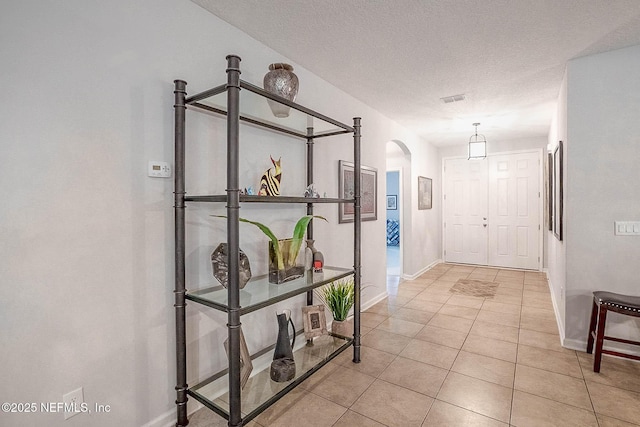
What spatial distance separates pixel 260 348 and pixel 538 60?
10.7 ft

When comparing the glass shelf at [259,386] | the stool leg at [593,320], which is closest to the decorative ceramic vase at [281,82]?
the glass shelf at [259,386]

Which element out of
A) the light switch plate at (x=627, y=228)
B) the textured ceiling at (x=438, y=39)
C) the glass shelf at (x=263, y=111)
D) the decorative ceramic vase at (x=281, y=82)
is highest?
the textured ceiling at (x=438, y=39)

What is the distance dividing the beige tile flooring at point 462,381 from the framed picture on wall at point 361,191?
1.19 meters

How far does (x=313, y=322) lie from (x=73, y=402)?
151cm

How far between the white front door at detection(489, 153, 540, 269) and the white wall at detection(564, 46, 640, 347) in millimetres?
3400

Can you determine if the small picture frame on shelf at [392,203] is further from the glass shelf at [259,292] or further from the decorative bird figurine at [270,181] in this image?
the decorative bird figurine at [270,181]

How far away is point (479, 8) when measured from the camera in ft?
6.29

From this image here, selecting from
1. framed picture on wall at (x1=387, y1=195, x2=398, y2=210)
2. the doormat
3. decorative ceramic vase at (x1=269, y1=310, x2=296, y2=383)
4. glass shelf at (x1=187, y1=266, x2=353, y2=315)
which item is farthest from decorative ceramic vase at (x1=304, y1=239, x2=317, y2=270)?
framed picture on wall at (x1=387, y1=195, x2=398, y2=210)

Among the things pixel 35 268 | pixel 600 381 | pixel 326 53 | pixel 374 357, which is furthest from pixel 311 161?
pixel 600 381

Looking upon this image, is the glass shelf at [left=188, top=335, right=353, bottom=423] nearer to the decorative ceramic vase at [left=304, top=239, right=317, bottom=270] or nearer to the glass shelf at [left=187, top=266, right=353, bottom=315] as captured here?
the glass shelf at [left=187, top=266, right=353, bottom=315]

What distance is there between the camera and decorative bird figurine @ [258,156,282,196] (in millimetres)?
2126

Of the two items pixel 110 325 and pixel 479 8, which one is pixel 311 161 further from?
pixel 110 325

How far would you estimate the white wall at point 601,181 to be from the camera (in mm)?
2479

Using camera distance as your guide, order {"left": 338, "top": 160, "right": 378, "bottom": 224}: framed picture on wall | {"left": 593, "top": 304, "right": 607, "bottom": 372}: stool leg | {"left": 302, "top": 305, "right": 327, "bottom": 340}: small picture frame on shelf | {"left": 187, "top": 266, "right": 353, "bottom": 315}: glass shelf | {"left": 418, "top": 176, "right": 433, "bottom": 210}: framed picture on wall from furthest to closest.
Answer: {"left": 418, "top": 176, "right": 433, "bottom": 210}: framed picture on wall → {"left": 338, "top": 160, "right": 378, "bottom": 224}: framed picture on wall → {"left": 302, "top": 305, "right": 327, "bottom": 340}: small picture frame on shelf → {"left": 593, "top": 304, "right": 607, "bottom": 372}: stool leg → {"left": 187, "top": 266, "right": 353, "bottom": 315}: glass shelf
